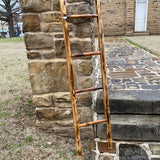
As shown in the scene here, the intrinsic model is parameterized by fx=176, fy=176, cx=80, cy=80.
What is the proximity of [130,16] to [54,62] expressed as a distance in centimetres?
1144

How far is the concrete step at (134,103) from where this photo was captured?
2145 mm

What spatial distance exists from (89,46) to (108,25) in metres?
11.2

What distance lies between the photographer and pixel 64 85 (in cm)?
211

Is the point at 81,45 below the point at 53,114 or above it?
above

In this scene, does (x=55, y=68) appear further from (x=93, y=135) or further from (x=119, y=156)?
(x=119, y=156)

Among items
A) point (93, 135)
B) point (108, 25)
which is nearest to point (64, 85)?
point (93, 135)

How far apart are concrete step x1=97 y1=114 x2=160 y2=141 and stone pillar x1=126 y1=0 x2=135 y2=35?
1119cm

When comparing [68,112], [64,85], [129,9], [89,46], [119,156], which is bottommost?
[119,156]

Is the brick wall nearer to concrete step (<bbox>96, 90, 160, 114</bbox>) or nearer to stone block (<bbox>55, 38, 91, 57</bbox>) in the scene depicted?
concrete step (<bbox>96, 90, 160, 114</bbox>)

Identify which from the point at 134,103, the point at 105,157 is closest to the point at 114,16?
the point at 134,103

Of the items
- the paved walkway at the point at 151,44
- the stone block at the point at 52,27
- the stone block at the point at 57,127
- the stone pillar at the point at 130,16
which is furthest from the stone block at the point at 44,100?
the stone pillar at the point at 130,16

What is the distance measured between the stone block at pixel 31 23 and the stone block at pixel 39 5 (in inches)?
2.8

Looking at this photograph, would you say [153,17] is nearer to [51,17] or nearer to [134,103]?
[134,103]

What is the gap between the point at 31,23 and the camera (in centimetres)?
196
